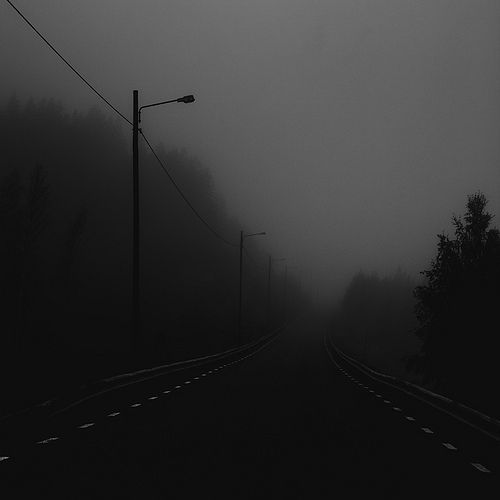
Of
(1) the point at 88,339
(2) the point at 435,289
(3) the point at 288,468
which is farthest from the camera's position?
(1) the point at 88,339

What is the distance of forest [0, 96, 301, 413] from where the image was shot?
7212 centimetres

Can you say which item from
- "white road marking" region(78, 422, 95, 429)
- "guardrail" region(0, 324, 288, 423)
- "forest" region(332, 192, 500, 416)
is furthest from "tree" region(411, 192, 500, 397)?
"white road marking" region(78, 422, 95, 429)

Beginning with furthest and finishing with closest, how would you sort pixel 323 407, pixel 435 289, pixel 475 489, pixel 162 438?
1. pixel 435 289
2. pixel 323 407
3. pixel 162 438
4. pixel 475 489

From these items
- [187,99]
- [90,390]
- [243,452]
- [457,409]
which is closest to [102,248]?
[187,99]

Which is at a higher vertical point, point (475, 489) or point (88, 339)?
point (475, 489)

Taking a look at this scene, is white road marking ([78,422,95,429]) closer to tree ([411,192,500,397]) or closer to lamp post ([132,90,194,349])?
lamp post ([132,90,194,349])

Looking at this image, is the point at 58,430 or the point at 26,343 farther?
the point at 26,343

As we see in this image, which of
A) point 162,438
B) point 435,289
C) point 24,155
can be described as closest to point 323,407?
point 162,438

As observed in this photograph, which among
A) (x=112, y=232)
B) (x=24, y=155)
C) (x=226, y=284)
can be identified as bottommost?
(x=226, y=284)

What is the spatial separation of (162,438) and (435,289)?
4989cm

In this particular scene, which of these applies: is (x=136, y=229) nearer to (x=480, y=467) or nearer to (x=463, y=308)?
(x=480, y=467)

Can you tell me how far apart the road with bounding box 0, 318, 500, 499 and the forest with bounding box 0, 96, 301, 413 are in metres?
40.6

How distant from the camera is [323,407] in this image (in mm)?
19734

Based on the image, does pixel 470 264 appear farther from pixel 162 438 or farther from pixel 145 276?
pixel 145 276
